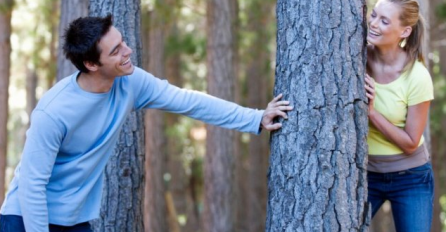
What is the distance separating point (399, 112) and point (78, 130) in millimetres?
1924

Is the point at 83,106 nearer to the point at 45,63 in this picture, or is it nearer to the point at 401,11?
the point at 401,11

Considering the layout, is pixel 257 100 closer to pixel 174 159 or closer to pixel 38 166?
pixel 174 159

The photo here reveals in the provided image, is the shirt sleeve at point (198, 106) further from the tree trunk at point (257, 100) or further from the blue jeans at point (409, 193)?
the tree trunk at point (257, 100)

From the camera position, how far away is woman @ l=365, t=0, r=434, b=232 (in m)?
4.64

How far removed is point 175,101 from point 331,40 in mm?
989

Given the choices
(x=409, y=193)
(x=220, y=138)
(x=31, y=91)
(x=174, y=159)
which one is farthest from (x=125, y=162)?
(x=174, y=159)

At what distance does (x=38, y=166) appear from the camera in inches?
161

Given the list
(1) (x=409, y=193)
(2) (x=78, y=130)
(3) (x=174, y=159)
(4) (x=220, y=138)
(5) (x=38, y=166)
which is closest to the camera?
(5) (x=38, y=166)

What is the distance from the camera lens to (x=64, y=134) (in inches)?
163

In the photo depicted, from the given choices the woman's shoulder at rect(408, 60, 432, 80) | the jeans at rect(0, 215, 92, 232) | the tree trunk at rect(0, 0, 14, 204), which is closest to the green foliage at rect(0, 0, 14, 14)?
the tree trunk at rect(0, 0, 14, 204)

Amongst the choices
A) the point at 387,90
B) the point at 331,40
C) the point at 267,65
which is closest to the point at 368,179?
the point at 387,90

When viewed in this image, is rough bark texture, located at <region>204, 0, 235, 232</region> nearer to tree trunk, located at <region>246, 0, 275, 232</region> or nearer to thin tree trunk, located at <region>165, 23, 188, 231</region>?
thin tree trunk, located at <region>165, 23, 188, 231</region>

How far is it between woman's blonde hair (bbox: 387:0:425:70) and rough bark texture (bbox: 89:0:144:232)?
2434 mm

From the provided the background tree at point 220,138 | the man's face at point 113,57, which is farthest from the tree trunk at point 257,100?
the man's face at point 113,57
